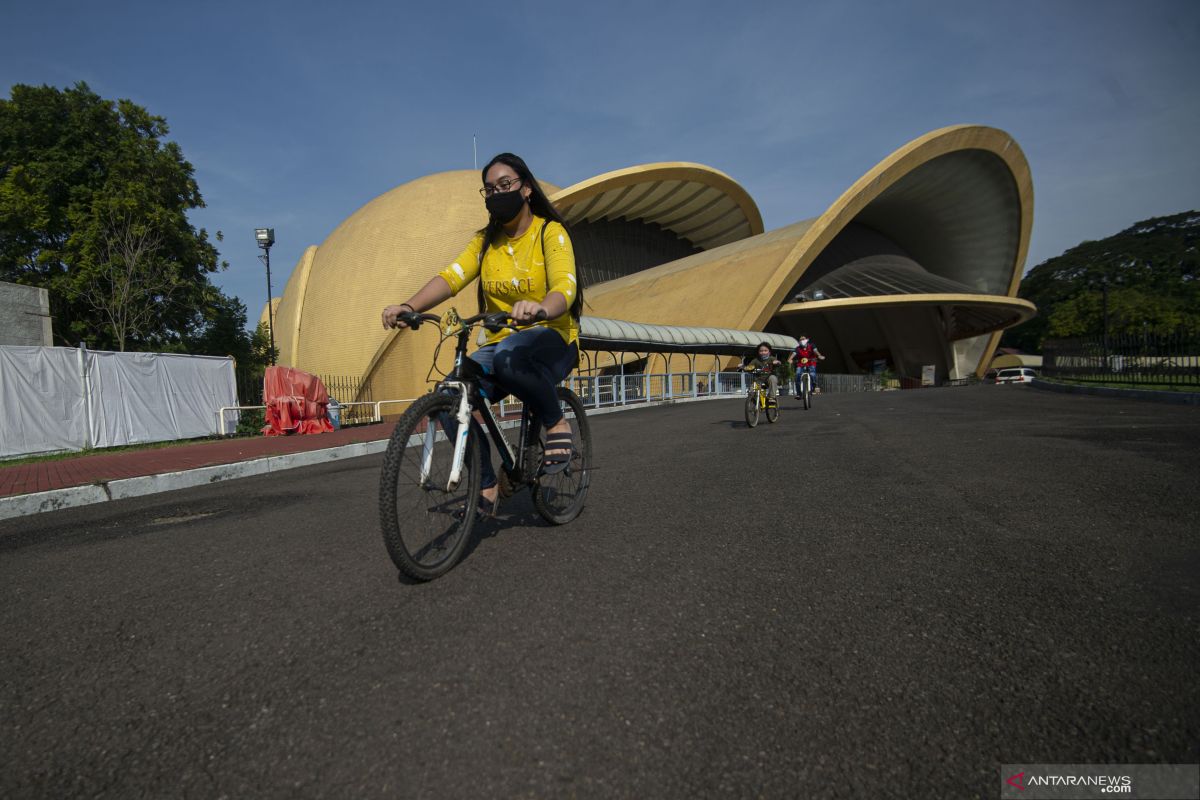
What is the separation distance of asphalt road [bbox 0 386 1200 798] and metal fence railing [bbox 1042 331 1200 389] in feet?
43.2

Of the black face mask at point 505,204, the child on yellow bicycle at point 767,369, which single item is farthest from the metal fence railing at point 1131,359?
the black face mask at point 505,204

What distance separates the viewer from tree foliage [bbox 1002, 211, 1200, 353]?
5303 cm

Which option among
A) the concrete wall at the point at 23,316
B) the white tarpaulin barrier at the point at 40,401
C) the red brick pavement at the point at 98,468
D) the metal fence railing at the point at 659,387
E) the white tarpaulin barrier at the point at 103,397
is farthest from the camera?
the metal fence railing at the point at 659,387

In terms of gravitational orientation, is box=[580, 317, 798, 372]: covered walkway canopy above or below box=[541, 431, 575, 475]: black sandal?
above

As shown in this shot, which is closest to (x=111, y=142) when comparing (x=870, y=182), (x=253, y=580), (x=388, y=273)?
(x=388, y=273)

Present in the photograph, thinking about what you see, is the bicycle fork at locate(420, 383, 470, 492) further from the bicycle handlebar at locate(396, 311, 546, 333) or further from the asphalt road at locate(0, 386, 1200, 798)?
the asphalt road at locate(0, 386, 1200, 798)

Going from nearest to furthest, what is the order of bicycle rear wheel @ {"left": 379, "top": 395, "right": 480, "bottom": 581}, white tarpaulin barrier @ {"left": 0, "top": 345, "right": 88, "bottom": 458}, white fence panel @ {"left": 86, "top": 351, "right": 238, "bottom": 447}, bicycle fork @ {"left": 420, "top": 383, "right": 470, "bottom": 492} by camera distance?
bicycle rear wheel @ {"left": 379, "top": 395, "right": 480, "bottom": 581}
bicycle fork @ {"left": 420, "top": 383, "right": 470, "bottom": 492}
white tarpaulin barrier @ {"left": 0, "top": 345, "right": 88, "bottom": 458}
white fence panel @ {"left": 86, "top": 351, "right": 238, "bottom": 447}

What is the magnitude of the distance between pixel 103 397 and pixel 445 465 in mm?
12489

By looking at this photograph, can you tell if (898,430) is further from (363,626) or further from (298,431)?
(298,431)

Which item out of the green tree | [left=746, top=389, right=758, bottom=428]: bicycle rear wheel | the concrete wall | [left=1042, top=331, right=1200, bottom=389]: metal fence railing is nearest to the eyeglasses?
[left=746, top=389, right=758, bottom=428]: bicycle rear wheel

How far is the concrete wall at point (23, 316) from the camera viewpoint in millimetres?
11094

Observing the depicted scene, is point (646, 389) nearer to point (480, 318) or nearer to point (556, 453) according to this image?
point (556, 453)

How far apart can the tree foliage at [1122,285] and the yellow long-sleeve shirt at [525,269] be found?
55965mm

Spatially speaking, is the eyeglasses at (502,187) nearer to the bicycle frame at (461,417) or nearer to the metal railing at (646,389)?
the bicycle frame at (461,417)
